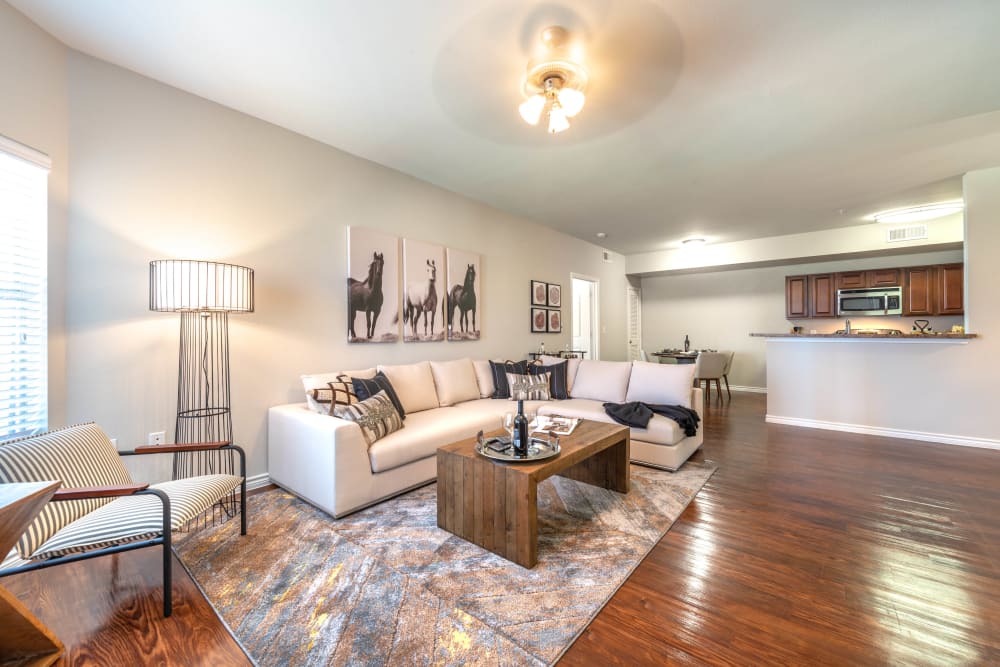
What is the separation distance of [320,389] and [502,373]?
76.0 inches

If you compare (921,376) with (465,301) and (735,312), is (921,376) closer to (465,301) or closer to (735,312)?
(735,312)

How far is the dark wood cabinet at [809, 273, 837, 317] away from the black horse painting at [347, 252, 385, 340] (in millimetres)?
6882

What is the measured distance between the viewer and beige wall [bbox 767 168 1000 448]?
3717 mm

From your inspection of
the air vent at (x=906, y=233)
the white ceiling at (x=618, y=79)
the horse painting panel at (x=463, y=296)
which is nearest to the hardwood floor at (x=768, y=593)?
the white ceiling at (x=618, y=79)

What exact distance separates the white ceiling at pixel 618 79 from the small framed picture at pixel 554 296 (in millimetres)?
2044

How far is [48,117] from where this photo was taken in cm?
205

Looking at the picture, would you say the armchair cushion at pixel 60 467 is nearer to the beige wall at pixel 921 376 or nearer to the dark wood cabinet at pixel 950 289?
the beige wall at pixel 921 376

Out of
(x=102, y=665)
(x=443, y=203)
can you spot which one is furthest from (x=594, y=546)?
(x=443, y=203)

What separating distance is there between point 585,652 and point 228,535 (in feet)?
6.46

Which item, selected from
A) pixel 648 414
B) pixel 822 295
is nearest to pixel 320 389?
pixel 648 414

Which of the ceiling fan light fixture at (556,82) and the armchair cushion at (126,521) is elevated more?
the ceiling fan light fixture at (556,82)

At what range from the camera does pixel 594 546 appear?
6.68 ft

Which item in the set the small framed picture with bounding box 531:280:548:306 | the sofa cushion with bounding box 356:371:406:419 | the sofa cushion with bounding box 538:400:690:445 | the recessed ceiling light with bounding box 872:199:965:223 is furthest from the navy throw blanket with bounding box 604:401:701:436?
the recessed ceiling light with bounding box 872:199:965:223

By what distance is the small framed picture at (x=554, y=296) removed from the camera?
5828 millimetres
